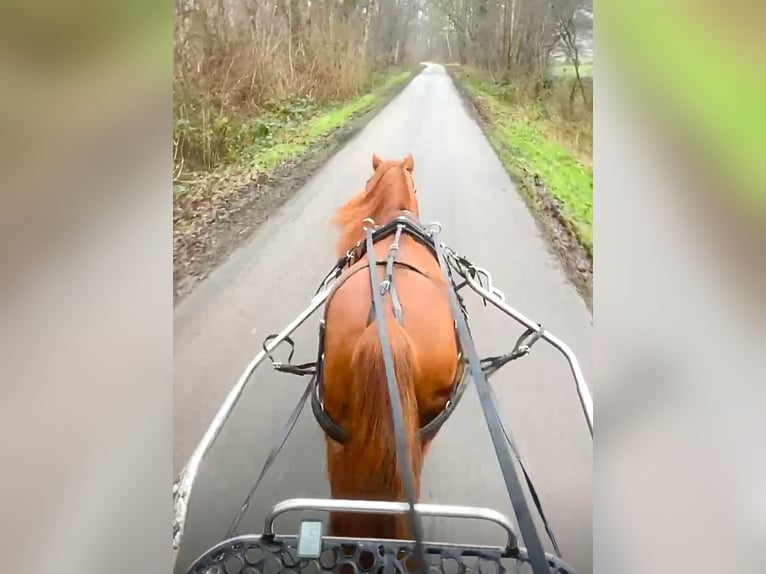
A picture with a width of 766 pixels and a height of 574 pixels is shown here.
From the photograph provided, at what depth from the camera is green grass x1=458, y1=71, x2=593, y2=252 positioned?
1252mm

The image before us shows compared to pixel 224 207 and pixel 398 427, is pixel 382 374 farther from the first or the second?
pixel 224 207

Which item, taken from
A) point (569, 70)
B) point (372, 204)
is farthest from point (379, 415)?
point (569, 70)

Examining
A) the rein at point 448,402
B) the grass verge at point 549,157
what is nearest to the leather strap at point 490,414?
the rein at point 448,402

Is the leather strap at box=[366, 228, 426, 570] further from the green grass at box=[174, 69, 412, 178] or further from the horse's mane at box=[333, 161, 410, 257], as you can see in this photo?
the green grass at box=[174, 69, 412, 178]

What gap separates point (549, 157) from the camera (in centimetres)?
126

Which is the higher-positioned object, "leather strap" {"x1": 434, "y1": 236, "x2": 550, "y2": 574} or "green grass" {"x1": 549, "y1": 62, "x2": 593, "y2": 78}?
"green grass" {"x1": 549, "y1": 62, "x2": 593, "y2": 78}

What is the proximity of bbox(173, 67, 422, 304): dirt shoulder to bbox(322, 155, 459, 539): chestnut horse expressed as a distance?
0.65 ft

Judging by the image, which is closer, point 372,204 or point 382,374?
point 382,374

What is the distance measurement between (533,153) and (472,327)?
1.10 ft
